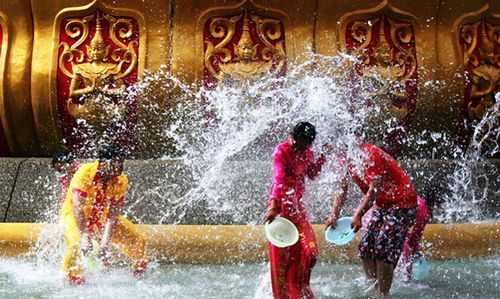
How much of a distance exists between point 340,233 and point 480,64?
2.24 m

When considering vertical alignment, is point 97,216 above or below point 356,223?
below

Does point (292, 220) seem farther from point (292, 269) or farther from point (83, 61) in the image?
point (83, 61)

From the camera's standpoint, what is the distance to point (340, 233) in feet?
11.3

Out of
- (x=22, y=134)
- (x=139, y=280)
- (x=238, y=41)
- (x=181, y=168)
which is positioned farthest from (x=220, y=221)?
(x=22, y=134)

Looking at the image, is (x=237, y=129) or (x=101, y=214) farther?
(x=237, y=129)

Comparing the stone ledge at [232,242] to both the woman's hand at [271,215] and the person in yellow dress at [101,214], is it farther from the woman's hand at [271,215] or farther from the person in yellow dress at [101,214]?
the woman's hand at [271,215]

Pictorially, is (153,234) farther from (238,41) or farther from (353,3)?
(353,3)

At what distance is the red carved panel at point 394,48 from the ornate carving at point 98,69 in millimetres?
1415

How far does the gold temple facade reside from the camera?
195 inches

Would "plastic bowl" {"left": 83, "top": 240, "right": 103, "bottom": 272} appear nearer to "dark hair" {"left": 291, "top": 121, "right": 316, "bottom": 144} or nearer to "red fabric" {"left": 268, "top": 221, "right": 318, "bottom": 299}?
"red fabric" {"left": 268, "top": 221, "right": 318, "bottom": 299}

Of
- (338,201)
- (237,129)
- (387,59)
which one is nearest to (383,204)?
(338,201)

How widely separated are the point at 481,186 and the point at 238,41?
5.85 feet

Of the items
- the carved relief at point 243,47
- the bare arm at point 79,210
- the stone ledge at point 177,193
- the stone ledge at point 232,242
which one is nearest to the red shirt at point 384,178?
the stone ledge at point 232,242

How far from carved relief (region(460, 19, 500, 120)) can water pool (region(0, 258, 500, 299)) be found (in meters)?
1.22
